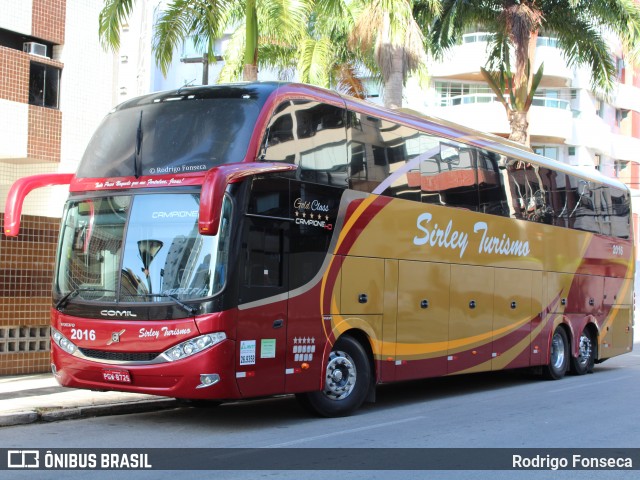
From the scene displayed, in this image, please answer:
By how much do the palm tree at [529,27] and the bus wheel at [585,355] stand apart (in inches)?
317

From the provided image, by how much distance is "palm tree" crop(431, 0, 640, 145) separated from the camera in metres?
24.8

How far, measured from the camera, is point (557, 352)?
17766 millimetres

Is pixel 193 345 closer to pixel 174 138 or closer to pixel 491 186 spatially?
pixel 174 138

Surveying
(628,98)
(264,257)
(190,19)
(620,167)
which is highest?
(628,98)

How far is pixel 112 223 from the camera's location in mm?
10328

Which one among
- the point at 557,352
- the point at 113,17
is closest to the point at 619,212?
the point at 557,352

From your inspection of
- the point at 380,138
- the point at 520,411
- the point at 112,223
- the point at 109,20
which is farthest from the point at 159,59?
the point at 520,411

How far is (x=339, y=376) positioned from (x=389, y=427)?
1.08 m

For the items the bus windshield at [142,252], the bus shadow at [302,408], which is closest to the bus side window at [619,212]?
the bus shadow at [302,408]

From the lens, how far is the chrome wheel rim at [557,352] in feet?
57.6

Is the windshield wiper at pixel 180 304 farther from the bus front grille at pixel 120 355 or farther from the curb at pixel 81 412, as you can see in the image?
the curb at pixel 81 412

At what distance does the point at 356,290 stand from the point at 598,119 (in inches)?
1343

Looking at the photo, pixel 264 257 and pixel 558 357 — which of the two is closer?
pixel 264 257

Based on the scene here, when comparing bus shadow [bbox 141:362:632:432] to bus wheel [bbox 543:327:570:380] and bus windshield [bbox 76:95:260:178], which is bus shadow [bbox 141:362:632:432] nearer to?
bus wheel [bbox 543:327:570:380]
